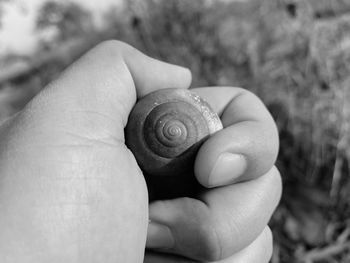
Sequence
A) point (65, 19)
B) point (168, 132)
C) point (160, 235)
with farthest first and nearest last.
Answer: point (65, 19), point (160, 235), point (168, 132)

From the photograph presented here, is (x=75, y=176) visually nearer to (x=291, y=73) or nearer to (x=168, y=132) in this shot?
(x=168, y=132)

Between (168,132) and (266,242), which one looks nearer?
(168,132)

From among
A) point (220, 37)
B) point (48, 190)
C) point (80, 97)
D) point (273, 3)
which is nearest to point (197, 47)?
point (220, 37)

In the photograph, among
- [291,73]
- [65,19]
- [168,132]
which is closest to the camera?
[168,132]

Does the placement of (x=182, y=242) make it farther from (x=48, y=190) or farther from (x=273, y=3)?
(x=273, y=3)

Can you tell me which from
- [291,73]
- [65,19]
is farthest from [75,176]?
[65,19]

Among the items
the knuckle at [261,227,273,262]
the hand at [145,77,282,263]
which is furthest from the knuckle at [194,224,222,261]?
the knuckle at [261,227,273,262]

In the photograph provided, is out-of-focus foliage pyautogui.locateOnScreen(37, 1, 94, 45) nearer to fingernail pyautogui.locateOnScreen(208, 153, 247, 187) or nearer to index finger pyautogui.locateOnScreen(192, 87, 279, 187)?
index finger pyautogui.locateOnScreen(192, 87, 279, 187)
